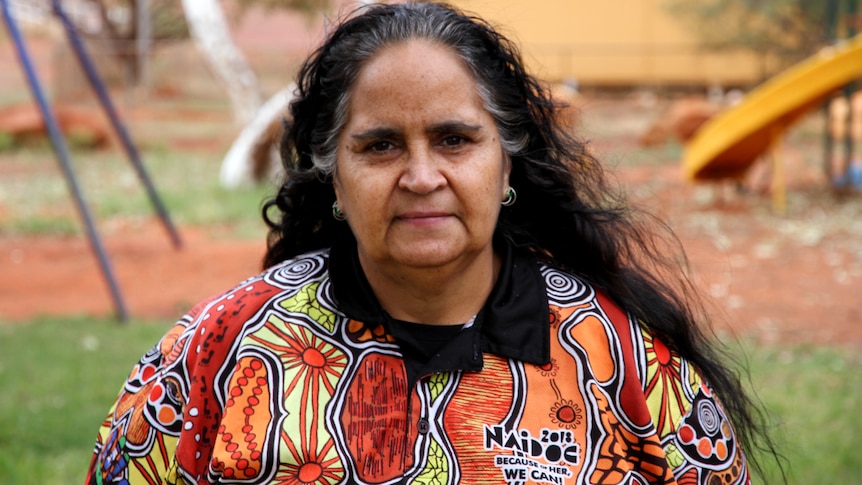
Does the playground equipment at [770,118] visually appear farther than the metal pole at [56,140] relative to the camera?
Yes

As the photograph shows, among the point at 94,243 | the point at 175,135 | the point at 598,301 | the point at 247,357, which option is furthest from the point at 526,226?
the point at 175,135

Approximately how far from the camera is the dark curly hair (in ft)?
7.73

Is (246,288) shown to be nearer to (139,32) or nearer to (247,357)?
(247,357)

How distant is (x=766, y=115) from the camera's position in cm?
1055

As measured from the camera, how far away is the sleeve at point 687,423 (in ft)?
7.38

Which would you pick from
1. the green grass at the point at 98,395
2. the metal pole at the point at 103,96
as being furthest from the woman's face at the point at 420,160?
the metal pole at the point at 103,96

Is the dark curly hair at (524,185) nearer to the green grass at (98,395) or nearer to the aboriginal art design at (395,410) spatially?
the aboriginal art design at (395,410)

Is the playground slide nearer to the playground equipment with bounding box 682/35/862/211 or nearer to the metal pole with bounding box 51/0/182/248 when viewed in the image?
the playground equipment with bounding box 682/35/862/211

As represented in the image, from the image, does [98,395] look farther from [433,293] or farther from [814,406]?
[814,406]

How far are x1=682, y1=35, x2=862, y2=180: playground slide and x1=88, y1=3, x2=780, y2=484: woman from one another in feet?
27.4

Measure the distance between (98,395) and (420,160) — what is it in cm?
345

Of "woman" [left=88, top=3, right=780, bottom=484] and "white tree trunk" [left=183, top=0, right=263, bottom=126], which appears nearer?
"woman" [left=88, top=3, right=780, bottom=484]

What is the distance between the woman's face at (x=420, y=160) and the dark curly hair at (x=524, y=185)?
5 centimetres

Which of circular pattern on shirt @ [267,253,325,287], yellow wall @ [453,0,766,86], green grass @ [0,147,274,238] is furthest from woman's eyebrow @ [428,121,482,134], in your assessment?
yellow wall @ [453,0,766,86]
